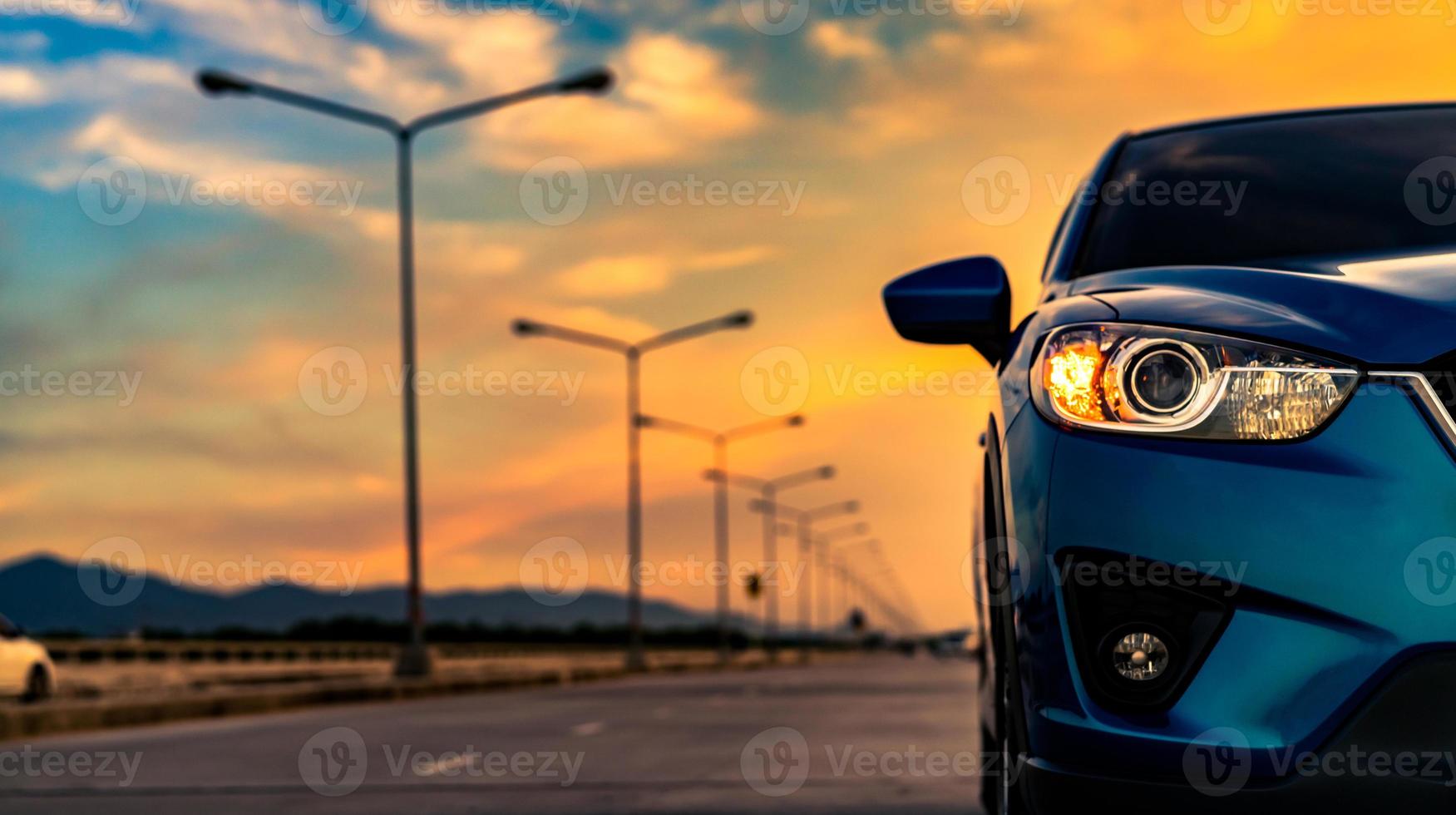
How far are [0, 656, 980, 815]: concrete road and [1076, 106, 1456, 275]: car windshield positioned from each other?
375cm

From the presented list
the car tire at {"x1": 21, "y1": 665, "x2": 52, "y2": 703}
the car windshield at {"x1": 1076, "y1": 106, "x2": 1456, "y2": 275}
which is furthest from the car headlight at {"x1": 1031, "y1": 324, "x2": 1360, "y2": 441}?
the car tire at {"x1": 21, "y1": 665, "x2": 52, "y2": 703}

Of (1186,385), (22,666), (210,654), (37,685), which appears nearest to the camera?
(1186,385)

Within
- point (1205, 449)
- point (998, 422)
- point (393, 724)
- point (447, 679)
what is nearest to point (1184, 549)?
point (1205, 449)

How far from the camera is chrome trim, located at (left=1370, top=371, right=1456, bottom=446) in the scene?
2.83m

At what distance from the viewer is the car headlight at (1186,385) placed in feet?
9.74

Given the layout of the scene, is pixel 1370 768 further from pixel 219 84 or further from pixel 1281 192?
pixel 219 84

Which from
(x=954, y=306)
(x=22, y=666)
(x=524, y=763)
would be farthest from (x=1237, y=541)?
(x=22, y=666)

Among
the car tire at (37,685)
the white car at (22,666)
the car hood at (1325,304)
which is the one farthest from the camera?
the car tire at (37,685)

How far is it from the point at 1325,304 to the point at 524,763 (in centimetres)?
798

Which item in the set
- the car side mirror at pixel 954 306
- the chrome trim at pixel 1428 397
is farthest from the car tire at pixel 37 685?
the chrome trim at pixel 1428 397

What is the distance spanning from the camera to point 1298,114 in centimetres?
→ 504

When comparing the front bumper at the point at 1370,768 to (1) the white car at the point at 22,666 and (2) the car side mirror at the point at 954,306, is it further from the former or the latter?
(1) the white car at the point at 22,666

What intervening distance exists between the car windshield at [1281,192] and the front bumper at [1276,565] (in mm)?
916

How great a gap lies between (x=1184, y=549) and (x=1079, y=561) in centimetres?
21
